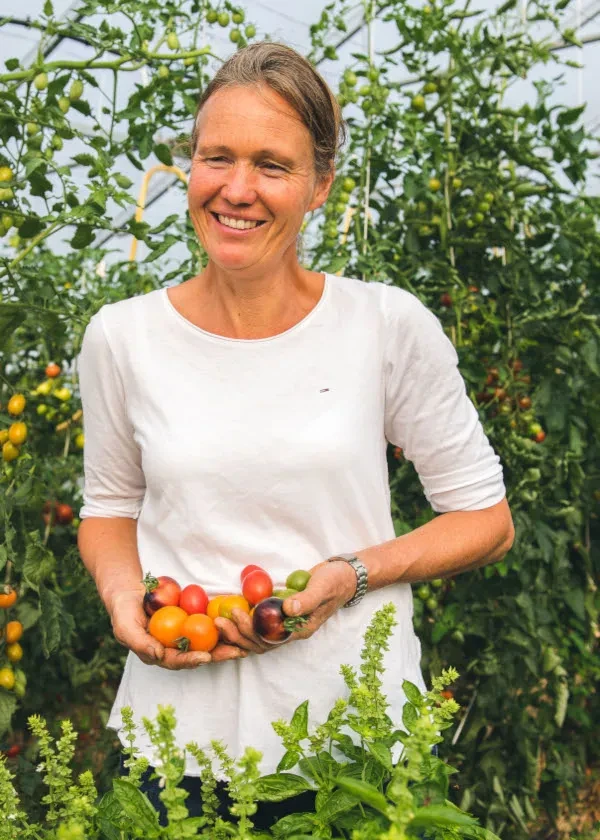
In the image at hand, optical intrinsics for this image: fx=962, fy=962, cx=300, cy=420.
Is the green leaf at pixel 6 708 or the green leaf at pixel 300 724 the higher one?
the green leaf at pixel 300 724

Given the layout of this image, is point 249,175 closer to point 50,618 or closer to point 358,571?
point 358,571

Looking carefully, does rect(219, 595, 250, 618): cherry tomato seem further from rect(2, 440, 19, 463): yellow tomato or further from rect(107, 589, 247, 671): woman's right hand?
rect(2, 440, 19, 463): yellow tomato

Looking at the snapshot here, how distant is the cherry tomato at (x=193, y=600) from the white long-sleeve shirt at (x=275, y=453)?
0.15ft

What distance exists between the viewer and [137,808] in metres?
0.94

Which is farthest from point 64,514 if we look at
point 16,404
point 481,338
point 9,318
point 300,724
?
point 300,724

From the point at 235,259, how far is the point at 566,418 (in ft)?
5.39

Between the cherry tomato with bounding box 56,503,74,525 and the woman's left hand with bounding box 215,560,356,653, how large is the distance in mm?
1336

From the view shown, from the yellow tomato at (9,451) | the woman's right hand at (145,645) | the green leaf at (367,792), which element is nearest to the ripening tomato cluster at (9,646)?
the yellow tomato at (9,451)

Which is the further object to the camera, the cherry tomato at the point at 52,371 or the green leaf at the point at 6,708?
the cherry tomato at the point at 52,371

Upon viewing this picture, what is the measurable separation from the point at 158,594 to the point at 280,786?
1.27ft

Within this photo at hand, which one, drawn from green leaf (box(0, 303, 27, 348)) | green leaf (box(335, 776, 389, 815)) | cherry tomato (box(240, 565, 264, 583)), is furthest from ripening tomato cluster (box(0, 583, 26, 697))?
green leaf (box(335, 776, 389, 815))

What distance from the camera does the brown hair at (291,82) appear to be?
53.2 inches

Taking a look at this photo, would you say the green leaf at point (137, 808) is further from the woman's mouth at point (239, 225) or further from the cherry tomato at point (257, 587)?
the woman's mouth at point (239, 225)

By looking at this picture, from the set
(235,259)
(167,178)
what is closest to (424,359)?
(235,259)
